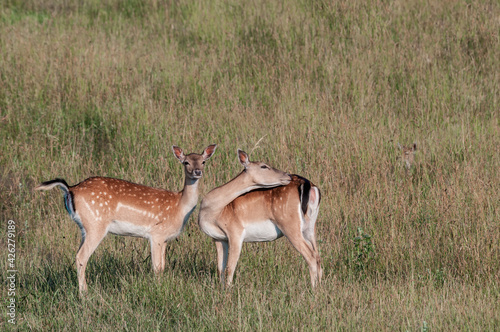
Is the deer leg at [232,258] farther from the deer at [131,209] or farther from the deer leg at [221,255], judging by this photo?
the deer at [131,209]

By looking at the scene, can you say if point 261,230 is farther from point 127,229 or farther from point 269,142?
point 269,142

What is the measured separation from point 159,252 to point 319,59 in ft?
18.0

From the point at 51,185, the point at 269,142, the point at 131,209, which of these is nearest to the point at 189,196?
the point at 131,209

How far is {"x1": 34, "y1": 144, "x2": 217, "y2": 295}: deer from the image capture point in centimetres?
625

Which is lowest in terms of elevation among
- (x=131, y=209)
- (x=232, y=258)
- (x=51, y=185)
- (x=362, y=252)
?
(x=362, y=252)

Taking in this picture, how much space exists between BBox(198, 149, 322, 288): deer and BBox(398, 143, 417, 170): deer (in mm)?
2427

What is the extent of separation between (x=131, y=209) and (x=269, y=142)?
9.94ft

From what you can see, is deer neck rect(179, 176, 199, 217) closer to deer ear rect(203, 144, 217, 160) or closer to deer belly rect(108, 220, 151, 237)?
deer ear rect(203, 144, 217, 160)

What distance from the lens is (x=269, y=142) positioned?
29.9 feet

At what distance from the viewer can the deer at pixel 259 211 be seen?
620 cm

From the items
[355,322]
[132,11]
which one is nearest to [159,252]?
[355,322]

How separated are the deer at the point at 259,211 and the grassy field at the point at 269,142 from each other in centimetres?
30

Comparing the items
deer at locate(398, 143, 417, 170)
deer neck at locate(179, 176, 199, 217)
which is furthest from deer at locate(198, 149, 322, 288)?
deer at locate(398, 143, 417, 170)

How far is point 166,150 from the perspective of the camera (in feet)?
30.3
